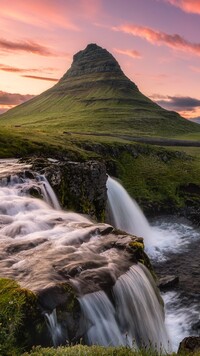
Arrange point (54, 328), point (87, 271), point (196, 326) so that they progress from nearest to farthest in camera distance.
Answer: point (54, 328) < point (87, 271) < point (196, 326)

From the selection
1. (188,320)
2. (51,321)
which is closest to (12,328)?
(51,321)

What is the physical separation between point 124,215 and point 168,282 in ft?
50.4

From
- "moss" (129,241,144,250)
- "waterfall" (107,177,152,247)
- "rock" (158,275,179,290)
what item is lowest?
"rock" (158,275,179,290)

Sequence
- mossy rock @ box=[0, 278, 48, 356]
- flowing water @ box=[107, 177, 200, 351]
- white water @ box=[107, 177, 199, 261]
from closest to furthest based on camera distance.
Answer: mossy rock @ box=[0, 278, 48, 356]
flowing water @ box=[107, 177, 200, 351]
white water @ box=[107, 177, 199, 261]

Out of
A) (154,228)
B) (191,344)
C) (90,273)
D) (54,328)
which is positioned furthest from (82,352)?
(154,228)

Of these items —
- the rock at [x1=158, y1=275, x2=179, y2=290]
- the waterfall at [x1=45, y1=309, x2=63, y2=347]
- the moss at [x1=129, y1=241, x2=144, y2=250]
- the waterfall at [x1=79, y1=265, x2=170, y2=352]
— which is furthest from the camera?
the rock at [x1=158, y1=275, x2=179, y2=290]

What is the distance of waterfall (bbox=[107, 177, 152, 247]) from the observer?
1613 inches

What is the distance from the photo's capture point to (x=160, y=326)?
15.9 metres

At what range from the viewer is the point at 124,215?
4284 cm

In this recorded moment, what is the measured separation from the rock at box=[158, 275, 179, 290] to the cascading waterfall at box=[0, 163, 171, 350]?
11.6m

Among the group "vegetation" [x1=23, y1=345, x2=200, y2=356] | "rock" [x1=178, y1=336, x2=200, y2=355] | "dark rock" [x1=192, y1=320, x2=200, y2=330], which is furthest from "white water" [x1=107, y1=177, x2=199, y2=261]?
"vegetation" [x1=23, y1=345, x2=200, y2=356]

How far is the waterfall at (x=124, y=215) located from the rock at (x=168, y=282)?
38.5 ft

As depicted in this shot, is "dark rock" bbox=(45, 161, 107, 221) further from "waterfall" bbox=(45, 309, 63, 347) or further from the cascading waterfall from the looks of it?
"waterfall" bbox=(45, 309, 63, 347)

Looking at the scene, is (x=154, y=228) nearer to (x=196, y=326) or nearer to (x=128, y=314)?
(x=196, y=326)
